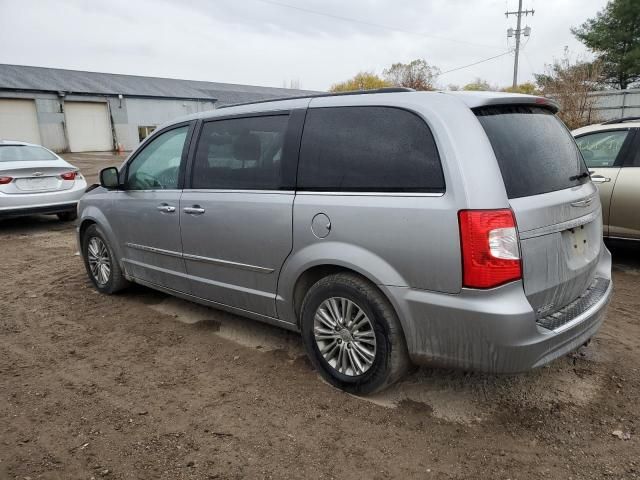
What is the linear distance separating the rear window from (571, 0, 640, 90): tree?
107ft

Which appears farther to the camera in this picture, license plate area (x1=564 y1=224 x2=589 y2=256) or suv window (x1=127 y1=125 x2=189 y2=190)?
suv window (x1=127 y1=125 x2=189 y2=190)

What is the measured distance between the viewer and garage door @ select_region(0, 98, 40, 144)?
26844 millimetres

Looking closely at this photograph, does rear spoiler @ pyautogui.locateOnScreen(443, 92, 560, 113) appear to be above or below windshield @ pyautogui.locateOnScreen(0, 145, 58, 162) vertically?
above

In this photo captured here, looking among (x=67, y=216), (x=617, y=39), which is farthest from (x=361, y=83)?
(x=67, y=216)

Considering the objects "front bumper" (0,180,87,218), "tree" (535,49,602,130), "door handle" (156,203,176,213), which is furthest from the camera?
"tree" (535,49,602,130)

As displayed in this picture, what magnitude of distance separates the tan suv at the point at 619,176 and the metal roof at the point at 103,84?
1868cm

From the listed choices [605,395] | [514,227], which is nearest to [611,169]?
[605,395]

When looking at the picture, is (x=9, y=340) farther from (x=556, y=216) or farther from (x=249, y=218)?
(x=556, y=216)

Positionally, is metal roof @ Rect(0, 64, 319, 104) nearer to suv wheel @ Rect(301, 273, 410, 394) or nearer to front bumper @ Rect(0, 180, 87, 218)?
front bumper @ Rect(0, 180, 87, 218)

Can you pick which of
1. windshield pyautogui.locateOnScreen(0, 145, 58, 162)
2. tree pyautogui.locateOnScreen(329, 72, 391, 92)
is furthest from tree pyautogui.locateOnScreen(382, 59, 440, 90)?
windshield pyautogui.locateOnScreen(0, 145, 58, 162)

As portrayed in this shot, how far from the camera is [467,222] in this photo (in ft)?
7.83

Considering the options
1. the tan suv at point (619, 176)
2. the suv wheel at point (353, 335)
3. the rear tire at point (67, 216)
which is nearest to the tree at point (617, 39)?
the tan suv at point (619, 176)

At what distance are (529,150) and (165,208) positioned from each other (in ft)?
9.07

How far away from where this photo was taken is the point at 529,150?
2727mm
